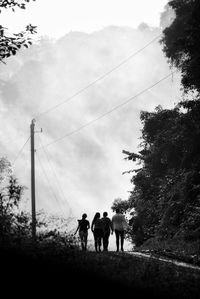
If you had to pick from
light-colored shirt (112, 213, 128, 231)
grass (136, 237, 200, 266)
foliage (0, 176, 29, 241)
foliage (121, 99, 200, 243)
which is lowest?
foliage (0, 176, 29, 241)

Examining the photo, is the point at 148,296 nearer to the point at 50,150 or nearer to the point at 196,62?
the point at 196,62

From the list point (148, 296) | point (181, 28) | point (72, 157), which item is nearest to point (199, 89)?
point (181, 28)

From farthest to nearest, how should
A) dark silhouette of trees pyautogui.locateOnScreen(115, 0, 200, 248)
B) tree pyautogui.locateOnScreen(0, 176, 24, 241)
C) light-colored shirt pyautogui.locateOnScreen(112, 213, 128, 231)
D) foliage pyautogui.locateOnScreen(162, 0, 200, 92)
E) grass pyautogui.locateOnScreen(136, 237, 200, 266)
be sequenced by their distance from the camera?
dark silhouette of trees pyautogui.locateOnScreen(115, 0, 200, 248)
foliage pyautogui.locateOnScreen(162, 0, 200, 92)
light-colored shirt pyautogui.locateOnScreen(112, 213, 128, 231)
grass pyautogui.locateOnScreen(136, 237, 200, 266)
tree pyautogui.locateOnScreen(0, 176, 24, 241)

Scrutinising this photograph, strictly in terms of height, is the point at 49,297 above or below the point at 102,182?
below

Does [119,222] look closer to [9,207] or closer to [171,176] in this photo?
[9,207]

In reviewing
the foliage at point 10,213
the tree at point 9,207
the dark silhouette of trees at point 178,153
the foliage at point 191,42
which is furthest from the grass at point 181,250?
the tree at point 9,207

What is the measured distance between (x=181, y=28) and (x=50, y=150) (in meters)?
172

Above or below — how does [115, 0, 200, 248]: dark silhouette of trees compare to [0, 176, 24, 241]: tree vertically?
above

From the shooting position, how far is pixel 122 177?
190 meters

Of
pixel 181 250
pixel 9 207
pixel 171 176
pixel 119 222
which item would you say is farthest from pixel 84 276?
pixel 171 176

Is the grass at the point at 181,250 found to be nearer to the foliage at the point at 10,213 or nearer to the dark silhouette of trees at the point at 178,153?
the dark silhouette of trees at the point at 178,153

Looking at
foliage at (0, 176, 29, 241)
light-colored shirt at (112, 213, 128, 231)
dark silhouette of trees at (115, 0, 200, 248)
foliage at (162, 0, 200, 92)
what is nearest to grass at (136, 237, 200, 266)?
dark silhouette of trees at (115, 0, 200, 248)

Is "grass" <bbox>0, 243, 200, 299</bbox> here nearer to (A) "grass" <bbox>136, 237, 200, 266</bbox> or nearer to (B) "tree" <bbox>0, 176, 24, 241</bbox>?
(B) "tree" <bbox>0, 176, 24, 241</bbox>

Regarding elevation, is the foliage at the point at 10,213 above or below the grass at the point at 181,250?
below
